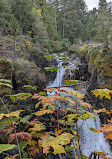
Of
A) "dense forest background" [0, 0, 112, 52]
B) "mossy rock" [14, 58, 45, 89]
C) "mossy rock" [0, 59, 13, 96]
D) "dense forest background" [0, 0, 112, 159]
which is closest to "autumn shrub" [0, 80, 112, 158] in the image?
"dense forest background" [0, 0, 112, 159]

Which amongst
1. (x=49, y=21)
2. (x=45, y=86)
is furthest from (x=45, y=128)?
(x=49, y=21)

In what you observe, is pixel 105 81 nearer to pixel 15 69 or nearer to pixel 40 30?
pixel 15 69

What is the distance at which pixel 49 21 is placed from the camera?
1944 centimetres

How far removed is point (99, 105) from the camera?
5.53m

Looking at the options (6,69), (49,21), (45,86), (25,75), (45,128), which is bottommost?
(45,86)

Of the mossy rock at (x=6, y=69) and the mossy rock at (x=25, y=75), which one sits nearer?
the mossy rock at (x=6, y=69)

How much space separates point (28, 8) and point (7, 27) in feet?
18.1

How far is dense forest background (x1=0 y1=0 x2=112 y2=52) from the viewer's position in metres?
11.9

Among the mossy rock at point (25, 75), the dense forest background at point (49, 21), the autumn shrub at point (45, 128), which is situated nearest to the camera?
the autumn shrub at point (45, 128)

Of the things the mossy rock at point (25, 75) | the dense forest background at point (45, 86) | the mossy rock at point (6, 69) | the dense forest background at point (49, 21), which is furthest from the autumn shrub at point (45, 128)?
the dense forest background at point (49, 21)

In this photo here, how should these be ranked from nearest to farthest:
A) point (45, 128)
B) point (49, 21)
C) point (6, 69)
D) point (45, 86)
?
point (45, 128) → point (6, 69) → point (45, 86) → point (49, 21)

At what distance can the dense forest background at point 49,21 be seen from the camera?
11932 mm

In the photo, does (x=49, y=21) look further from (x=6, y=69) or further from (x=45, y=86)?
(x=6, y=69)

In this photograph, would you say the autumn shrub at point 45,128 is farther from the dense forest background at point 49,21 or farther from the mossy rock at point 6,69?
the dense forest background at point 49,21
